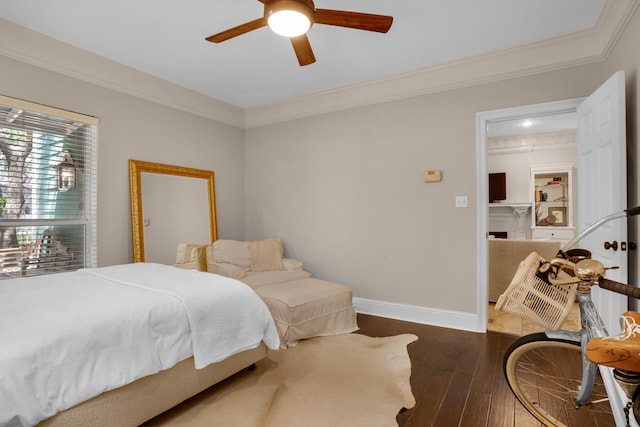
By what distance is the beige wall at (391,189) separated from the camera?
3.49 m

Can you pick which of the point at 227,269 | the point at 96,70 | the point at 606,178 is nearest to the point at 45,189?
the point at 96,70

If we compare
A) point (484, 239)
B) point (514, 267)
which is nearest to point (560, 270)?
point (484, 239)

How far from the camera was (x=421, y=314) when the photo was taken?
3.73m

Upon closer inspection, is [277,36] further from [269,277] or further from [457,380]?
[457,380]

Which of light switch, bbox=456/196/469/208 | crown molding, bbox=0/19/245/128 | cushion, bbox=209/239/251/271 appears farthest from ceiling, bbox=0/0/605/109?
cushion, bbox=209/239/251/271

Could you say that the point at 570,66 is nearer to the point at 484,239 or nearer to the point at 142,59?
the point at 484,239

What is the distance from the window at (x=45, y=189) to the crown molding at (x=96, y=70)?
39 cm

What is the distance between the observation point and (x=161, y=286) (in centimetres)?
216

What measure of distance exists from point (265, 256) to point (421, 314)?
1.85m

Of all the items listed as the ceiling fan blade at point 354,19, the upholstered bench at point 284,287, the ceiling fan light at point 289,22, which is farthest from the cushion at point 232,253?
the ceiling fan blade at point 354,19

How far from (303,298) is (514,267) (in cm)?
283

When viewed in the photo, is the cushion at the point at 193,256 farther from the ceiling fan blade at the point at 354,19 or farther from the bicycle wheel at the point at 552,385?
the bicycle wheel at the point at 552,385

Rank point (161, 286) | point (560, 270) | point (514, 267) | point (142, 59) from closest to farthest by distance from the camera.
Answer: point (560, 270) < point (161, 286) < point (142, 59) < point (514, 267)

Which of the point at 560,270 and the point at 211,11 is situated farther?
the point at 211,11
